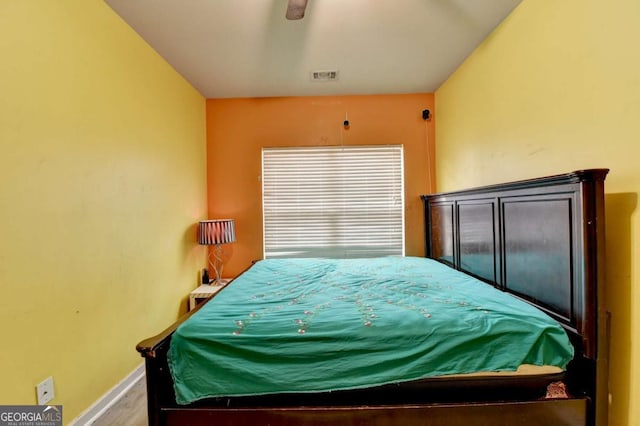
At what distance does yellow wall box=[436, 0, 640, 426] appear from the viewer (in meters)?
1.15

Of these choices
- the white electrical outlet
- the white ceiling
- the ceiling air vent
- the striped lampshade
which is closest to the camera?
the white electrical outlet

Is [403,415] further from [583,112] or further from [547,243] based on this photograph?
[583,112]

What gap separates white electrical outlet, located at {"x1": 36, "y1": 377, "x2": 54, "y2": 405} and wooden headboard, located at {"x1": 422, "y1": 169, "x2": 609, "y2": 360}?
2.55 metres

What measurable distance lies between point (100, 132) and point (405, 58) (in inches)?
96.2

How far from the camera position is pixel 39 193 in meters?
1.33

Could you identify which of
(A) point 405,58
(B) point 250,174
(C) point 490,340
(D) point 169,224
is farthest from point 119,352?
(A) point 405,58

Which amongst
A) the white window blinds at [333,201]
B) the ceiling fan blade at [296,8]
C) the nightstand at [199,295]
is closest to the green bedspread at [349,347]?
the nightstand at [199,295]

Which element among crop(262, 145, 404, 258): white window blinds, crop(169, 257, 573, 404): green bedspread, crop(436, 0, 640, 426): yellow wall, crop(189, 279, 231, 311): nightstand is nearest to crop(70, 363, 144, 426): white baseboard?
crop(189, 279, 231, 311): nightstand

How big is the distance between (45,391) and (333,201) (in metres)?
2.64

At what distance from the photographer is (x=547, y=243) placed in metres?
1.39

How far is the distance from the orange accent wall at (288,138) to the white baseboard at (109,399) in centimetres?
138

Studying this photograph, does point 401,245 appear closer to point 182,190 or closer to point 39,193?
point 182,190

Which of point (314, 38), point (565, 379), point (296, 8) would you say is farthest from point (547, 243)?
point (314, 38)

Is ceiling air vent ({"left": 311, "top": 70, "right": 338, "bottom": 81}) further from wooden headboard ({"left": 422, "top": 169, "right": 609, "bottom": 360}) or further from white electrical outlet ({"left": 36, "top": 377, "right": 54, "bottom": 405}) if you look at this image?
white electrical outlet ({"left": 36, "top": 377, "right": 54, "bottom": 405})
